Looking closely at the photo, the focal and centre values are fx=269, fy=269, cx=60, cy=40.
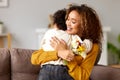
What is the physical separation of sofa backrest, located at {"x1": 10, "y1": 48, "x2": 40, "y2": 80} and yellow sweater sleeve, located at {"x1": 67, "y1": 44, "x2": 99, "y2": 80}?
85cm

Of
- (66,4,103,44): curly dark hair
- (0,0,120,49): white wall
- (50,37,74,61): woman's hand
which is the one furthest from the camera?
(0,0,120,49): white wall

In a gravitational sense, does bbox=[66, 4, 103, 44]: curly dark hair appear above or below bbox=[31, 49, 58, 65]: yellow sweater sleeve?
above

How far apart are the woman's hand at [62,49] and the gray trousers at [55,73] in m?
0.08

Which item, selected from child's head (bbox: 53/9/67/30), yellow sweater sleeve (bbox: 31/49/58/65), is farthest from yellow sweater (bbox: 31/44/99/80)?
child's head (bbox: 53/9/67/30)

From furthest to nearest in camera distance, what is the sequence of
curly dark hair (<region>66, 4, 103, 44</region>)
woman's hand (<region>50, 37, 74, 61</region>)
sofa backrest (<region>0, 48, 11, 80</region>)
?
sofa backrest (<region>0, 48, 11, 80</region>)
curly dark hair (<region>66, 4, 103, 44</region>)
woman's hand (<region>50, 37, 74, 61</region>)

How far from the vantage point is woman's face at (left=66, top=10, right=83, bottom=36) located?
177 cm

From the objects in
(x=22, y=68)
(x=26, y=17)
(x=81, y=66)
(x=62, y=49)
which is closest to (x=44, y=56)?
(x=62, y=49)

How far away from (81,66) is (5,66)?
0.96 metres

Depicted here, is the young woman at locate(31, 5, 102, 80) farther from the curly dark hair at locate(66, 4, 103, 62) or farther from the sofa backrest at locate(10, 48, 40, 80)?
the sofa backrest at locate(10, 48, 40, 80)

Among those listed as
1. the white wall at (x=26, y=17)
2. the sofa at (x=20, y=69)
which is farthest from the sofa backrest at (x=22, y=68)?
the white wall at (x=26, y=17)

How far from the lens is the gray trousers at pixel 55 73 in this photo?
5.50 feet

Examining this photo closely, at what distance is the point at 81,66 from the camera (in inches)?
68.2

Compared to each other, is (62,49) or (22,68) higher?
(62,49)

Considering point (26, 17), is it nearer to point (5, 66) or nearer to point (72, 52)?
point (5, 66)
